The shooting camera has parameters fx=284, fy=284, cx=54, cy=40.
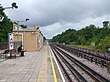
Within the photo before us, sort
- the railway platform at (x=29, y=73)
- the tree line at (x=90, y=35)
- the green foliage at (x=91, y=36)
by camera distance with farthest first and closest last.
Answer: the tree line at (x=90, y=35) < the green foliage at (x=91, y=36) < the railway platform at (x=29, y=73)

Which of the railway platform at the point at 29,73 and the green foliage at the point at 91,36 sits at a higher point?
the green foliage at the point at 91,36

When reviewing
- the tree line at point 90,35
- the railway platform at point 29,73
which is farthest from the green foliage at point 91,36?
the railway platform at point 29,73

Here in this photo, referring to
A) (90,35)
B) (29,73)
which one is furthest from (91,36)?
(29,73)

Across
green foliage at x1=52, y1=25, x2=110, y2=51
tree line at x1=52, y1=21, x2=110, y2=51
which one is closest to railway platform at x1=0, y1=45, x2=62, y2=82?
green foliage at x1=52, y1=25, x2=110, y2=51

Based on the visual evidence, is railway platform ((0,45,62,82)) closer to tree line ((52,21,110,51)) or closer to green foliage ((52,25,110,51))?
green foliage ((52,25,110,51))

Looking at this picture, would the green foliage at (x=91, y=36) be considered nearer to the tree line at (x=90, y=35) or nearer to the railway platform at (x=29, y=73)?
the tree line at (x=90, y=35)

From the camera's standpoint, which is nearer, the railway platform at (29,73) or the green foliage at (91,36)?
the railway platform at (29,73)

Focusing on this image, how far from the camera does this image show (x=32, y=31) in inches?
2153

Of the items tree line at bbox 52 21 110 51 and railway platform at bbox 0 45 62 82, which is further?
tree line at bbox 52 21 110 51

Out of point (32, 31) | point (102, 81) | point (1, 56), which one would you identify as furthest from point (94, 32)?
point (102, 81)

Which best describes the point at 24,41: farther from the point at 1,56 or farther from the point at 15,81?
the point at 15,81

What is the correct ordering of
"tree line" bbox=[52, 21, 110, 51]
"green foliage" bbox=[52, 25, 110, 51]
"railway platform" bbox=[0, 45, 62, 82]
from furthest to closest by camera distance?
"tree line" bbox=[52, 21, 110, 51] → "green foliage" bbox=[52, 25, 110, 51] → "railway platform" bbox=[0, 45, 62, 82]

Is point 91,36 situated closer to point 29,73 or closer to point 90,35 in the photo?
point 90,35

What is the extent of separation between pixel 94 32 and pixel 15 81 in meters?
125
